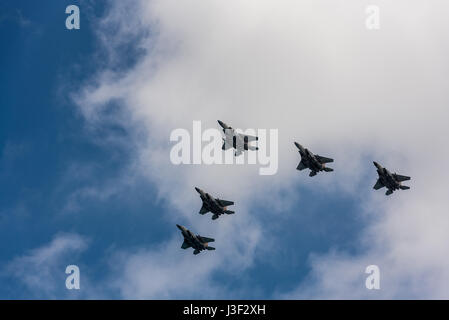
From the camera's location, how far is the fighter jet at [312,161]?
Result: 526ft

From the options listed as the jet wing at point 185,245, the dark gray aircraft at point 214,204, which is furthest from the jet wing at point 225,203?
the jet wing at point 185,245

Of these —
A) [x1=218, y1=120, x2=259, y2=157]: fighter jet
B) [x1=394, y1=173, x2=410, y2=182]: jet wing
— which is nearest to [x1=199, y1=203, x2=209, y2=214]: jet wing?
[x1=218, y1=120, x2=259, y2=157]: fighter jet

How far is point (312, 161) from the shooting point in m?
161

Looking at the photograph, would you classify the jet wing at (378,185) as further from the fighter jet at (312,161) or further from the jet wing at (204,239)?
the jet wing at (204,239)

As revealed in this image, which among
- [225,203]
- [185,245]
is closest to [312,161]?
[225,203]

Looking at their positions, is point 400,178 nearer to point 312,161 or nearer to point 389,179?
point 389,179

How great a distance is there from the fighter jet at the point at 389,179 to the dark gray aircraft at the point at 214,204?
37.5m

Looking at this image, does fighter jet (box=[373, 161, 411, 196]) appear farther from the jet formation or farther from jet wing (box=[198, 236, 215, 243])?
jet wing (box=[198, 236, 215, 243])

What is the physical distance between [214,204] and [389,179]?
4370 cm
